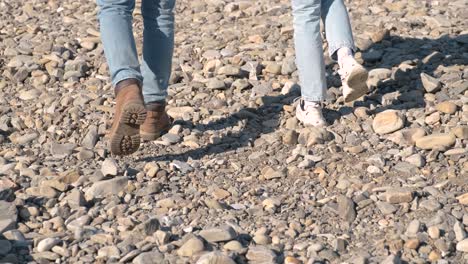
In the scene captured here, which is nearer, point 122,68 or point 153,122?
point 122,68

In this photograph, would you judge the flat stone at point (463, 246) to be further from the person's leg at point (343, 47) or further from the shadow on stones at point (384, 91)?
the shadow on stones at point (384, 91)

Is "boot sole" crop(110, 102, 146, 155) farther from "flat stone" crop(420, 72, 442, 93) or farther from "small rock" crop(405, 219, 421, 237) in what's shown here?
"flat stone" crop(420, 72, 442, 93)

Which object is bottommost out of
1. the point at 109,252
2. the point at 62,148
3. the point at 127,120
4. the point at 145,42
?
the point at 109,252

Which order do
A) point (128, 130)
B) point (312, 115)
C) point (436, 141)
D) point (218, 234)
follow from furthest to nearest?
point (312, 115) < point (436, 141) < point (128, 130) < point (218, 234)

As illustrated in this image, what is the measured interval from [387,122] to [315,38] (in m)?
0.60

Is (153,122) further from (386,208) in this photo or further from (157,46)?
(386,208)

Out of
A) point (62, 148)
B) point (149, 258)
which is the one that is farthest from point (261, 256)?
point (62, 148)

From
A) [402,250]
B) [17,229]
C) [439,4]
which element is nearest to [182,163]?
[17,229]

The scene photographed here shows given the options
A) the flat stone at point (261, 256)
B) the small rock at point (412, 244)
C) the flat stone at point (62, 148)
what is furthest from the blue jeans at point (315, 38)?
the flat stone at point (261, 256)

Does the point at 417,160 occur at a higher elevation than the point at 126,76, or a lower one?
lower

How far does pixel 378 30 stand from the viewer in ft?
23.5

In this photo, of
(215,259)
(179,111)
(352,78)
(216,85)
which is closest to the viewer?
(215,259)

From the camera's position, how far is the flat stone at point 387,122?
539 centimetres

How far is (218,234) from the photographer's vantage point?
4.09 m
